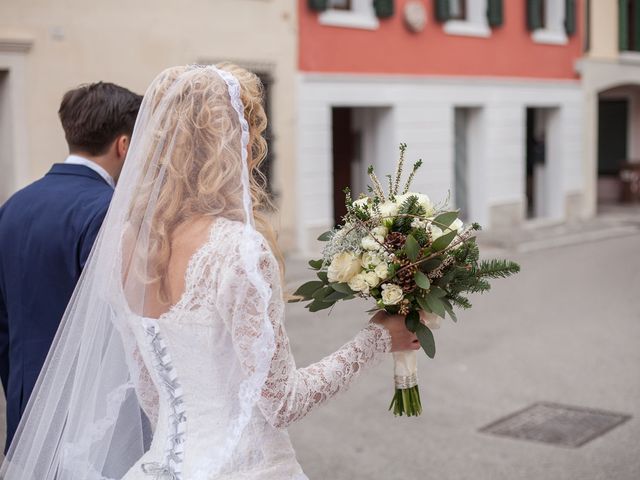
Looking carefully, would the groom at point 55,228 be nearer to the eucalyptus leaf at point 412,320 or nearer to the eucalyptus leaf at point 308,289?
the eucalyptus leaf at point 308,289

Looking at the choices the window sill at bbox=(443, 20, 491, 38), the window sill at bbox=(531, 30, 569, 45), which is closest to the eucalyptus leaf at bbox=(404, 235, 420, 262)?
the window sill at bbox=(443, 20, 491, 38)

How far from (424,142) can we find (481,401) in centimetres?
1138

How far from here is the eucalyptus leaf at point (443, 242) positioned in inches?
115

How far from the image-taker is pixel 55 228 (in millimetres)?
3443

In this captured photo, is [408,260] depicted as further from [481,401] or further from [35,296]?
[481,401]

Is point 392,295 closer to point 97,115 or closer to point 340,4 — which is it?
point 97,115

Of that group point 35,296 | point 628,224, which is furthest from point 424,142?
point 35,296

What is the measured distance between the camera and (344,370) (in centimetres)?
278

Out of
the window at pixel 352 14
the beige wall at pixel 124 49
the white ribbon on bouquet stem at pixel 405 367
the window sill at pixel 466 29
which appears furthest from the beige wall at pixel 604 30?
the white ribbon on bouquet stem at pixel 405 367

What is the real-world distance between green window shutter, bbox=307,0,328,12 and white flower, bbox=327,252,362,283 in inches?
523

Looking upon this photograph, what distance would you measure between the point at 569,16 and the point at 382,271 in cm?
2038

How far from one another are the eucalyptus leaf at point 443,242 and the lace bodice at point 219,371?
469 millimetres

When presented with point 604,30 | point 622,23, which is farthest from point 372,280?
point 622,23

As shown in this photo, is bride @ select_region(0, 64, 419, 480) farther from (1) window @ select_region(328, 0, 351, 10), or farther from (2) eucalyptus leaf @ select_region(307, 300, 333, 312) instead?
(1) window @ select_region(328, 0, 351, 10)
